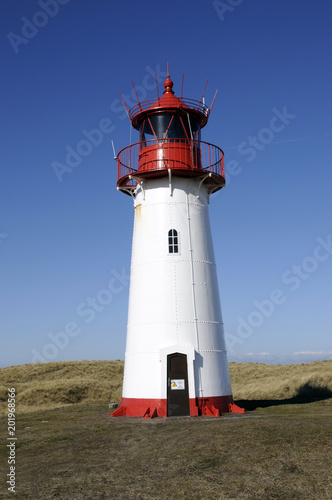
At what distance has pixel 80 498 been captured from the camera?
27.9 feet

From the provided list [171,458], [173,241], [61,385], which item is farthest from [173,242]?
→ [61,385]

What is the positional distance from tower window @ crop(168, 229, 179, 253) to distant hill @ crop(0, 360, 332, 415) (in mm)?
12447

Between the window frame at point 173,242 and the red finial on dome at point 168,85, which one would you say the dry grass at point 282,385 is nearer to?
the window frame at point 173,242

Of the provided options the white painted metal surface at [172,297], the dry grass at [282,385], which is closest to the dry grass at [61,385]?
the dry grass at [282,385]

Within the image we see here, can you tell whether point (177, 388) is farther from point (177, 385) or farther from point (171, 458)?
point (171, 458)

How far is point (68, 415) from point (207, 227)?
10.3 m

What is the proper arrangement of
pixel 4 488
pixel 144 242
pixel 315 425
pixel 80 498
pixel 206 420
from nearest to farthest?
pixel 80 498 < pixel 4 488 < pixel 315 425 < pixel 206 420 < pixel 144 242

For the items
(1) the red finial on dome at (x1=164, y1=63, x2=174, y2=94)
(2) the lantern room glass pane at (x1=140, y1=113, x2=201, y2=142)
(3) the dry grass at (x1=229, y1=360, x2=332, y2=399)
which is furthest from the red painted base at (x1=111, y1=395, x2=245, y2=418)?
(1) the red finial on dome at (x1=164, y1=63, x2=174, y2=94)

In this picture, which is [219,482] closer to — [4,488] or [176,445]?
[176,445]

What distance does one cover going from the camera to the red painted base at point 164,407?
58.4 feet

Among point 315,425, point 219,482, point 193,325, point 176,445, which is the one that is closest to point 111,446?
point 176,445

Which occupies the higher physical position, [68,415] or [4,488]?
[68,415]

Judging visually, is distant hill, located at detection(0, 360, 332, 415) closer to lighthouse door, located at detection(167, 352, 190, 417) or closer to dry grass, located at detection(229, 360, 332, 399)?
dry grass, located at detection(229, 360, 332, 399)

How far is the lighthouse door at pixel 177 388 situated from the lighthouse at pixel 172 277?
0.04m
